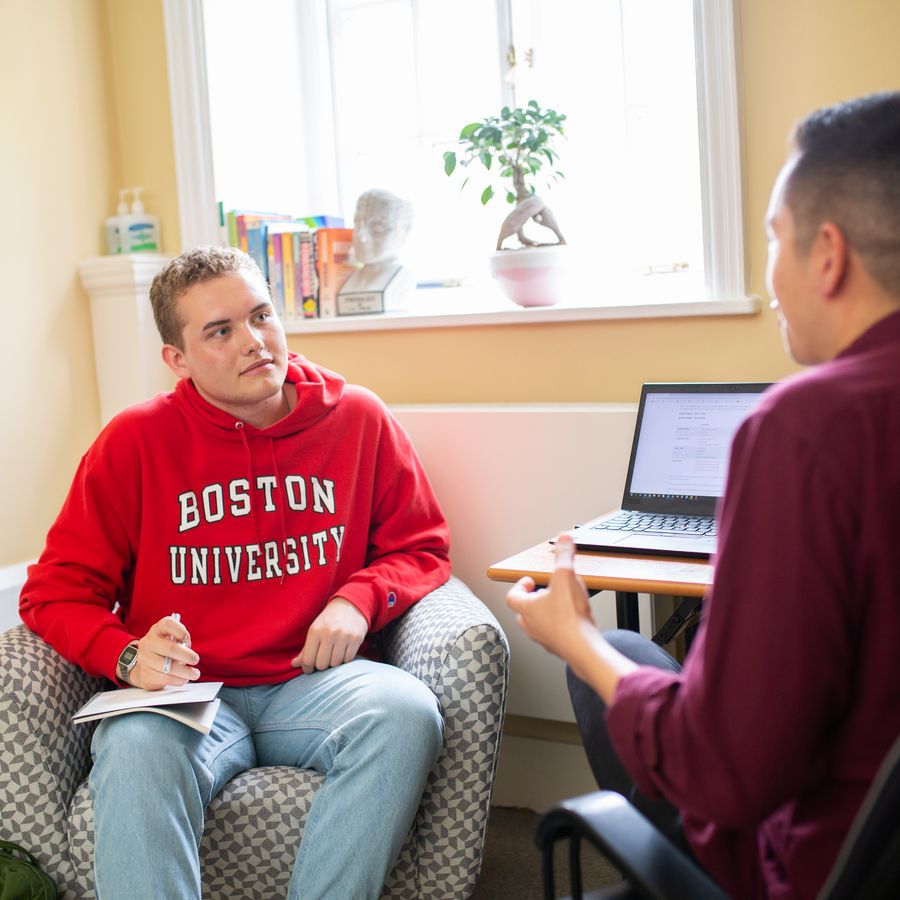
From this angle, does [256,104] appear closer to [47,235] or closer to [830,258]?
[47,235]

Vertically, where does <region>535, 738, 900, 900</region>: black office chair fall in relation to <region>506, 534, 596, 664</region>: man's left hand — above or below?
below

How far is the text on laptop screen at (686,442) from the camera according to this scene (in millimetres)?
1870

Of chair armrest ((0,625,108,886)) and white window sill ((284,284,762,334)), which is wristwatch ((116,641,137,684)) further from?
white window sill ((284,284,762,334))

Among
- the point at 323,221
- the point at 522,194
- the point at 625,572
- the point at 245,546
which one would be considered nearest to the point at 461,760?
the point at 625,572

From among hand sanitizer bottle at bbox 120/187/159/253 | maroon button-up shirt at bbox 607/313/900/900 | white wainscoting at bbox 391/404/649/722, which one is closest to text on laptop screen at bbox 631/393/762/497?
white wainscoting at bbox 391/404/649/722

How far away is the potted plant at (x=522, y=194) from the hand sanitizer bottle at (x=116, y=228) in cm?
94

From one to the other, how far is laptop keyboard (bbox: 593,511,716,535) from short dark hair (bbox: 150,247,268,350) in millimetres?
801

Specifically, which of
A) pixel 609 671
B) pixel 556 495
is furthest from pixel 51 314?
pixel 609 671

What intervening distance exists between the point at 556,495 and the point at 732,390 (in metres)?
0.46

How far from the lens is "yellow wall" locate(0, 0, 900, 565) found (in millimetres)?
2086

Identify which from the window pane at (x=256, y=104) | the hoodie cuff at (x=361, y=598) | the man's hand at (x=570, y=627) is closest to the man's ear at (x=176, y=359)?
the hoodie cuff at (x=361, y=598)

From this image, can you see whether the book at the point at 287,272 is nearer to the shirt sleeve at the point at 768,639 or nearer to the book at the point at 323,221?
the book at the point at 323,221

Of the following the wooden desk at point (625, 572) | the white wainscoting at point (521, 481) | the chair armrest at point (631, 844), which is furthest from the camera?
the white wainscoting at point (521, 481)

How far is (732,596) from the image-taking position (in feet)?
2.73
